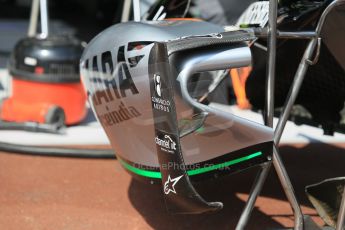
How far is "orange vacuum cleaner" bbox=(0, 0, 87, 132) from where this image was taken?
405 cm

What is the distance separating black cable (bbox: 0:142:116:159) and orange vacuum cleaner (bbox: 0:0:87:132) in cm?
47

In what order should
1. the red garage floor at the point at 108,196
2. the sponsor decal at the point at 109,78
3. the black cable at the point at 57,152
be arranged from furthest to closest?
the black cable at the point at 57,152 < the red garage floor at the point at 108,196 < the sponsor decal at the point at 109,78

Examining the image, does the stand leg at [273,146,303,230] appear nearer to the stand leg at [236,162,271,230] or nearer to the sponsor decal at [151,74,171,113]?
the stand leg at [236,162,271,230]

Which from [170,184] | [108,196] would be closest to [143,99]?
[170,184]

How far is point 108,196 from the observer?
2.94 metres

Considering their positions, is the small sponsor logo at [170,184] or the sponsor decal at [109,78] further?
the sponsor decal at [109,78]

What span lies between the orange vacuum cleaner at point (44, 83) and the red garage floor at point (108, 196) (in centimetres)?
65

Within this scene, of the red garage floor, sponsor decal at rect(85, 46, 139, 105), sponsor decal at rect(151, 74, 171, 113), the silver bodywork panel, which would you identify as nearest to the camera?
sponsor decal at rect(151, 74, 171, 113)

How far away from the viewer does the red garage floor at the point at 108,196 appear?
261 centimetres

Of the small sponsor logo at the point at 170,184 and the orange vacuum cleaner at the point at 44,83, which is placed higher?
the small sponsor logo at the point at 170,184

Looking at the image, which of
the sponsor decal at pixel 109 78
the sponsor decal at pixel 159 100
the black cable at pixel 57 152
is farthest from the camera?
the black cable at pixel 57 152

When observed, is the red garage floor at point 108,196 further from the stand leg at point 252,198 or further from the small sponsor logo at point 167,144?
the small sponsor logo at point 167,144

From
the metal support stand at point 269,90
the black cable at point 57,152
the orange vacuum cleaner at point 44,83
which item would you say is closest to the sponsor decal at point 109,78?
the metal support stand at point 269,90

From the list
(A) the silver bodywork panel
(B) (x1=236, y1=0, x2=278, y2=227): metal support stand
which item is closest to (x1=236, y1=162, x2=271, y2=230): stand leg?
(B) (x1=236, y1=0, x2=278, y2=227): metal support stand
